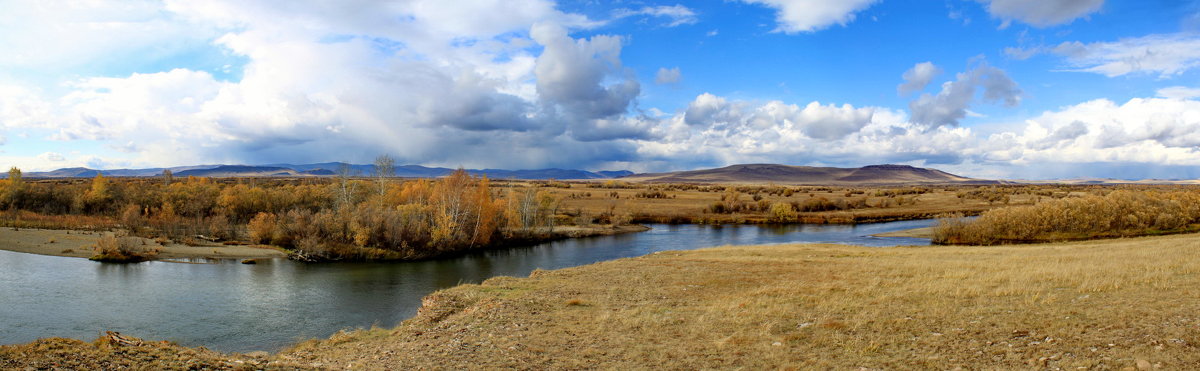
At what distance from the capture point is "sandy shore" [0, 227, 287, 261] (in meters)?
43.5

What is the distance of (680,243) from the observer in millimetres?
56438

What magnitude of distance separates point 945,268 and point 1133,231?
111 ft

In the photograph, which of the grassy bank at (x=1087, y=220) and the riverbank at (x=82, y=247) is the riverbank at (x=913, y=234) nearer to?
the grassy bank at (x=1087, y=220)

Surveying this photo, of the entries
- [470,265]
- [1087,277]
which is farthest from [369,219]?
[1087,277]

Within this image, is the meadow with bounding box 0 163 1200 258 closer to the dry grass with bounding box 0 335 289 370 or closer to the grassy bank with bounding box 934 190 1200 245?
the grassy bank with bounding box 934 190 1200 245

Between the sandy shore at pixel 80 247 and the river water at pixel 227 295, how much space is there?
218cm

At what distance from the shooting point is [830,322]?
44.2 ft

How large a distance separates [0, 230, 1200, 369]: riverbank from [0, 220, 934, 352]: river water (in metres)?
6.41

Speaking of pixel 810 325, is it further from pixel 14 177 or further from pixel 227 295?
pixel 14 177

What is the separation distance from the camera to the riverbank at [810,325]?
990 centimetres

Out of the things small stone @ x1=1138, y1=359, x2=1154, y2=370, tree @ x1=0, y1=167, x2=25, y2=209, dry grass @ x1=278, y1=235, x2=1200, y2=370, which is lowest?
dry grass @ x1=278, y1=235, x2=1200, y2=370

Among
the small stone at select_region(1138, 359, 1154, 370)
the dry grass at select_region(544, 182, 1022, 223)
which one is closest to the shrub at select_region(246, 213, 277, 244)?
the dry grass at select_region(544, 182, 1022, 223)

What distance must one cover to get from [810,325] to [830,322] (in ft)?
1.51

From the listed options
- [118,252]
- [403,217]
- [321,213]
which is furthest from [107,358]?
[321,213]
